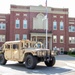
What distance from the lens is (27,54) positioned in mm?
17234

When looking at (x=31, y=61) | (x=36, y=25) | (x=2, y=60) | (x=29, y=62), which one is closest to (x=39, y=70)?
(x=31, y=61)

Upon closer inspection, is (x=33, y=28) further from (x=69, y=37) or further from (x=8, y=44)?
(x=8, y=44)

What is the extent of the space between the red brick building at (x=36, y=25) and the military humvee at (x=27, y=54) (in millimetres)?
29722

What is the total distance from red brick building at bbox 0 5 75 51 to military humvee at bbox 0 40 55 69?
2972 centimetres

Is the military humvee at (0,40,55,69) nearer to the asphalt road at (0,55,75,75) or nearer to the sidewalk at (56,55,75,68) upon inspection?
the asphalt road at (0,55,75,75)

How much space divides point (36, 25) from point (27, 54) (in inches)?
1343

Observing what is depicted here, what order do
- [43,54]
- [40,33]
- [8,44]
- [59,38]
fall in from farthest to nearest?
[59,38], [40,33], [8,44], [43,54]

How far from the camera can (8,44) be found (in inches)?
766

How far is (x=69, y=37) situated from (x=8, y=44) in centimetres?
3687

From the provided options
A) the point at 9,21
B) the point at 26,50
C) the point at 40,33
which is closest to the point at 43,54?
the point at 26,50

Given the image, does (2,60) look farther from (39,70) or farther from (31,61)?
(39,70)

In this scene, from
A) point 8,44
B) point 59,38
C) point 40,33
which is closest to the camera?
point 8,44

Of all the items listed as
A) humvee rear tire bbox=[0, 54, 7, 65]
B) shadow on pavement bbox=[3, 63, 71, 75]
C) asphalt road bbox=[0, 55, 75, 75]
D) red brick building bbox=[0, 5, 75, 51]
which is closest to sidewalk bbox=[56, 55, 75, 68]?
asphalt road bbox=[0, 55, 75, 75]

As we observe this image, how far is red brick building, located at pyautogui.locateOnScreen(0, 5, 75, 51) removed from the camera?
50281mm
